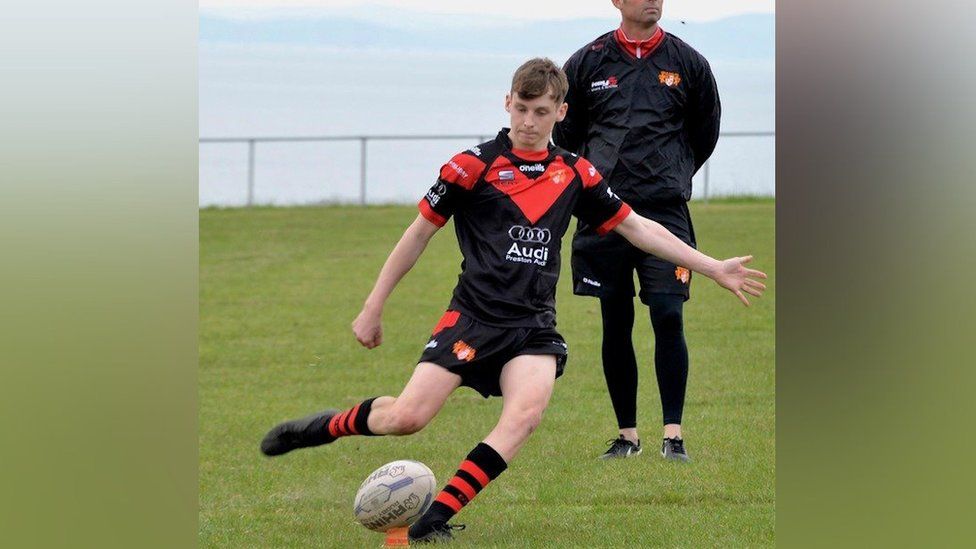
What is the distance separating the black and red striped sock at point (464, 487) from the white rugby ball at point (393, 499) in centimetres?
10

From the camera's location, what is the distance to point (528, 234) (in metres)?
5.10

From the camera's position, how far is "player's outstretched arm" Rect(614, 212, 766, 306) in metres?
4.95

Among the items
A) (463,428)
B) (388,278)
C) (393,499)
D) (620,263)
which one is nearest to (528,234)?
(388,278)

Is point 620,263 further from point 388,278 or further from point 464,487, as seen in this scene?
point 464,487

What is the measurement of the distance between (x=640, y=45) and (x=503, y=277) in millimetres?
2117

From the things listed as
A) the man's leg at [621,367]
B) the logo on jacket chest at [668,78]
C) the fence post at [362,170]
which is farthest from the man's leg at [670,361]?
the fence post at [362,170]

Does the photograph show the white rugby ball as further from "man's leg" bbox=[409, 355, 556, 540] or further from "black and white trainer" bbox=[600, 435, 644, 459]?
"black and white trainer" bbox=[600, 435, 644, 459]

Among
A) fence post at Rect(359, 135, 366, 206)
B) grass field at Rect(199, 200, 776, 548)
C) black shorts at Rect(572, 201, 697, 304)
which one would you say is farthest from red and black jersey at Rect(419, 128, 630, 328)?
fence post at Rect(359, 135, 366, 206)

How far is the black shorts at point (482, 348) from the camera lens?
4.99 metres
